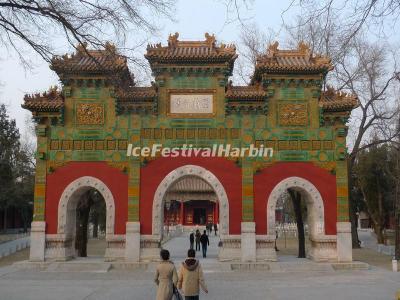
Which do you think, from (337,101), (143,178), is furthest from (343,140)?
(143,178)

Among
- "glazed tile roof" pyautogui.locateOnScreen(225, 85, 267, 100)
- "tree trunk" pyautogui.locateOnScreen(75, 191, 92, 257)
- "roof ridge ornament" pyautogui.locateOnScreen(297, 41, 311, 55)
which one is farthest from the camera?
"tree trunk" pyautogui.locateOnScreen(75, 191, 92, 257)

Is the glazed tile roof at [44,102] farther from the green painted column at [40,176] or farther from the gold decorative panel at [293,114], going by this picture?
the gold decorative panel at [293,114]

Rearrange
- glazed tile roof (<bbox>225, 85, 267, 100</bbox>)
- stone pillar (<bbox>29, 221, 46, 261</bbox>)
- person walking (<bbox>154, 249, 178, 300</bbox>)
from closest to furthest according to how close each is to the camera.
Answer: person walking (<bbox>154, 249, 178, 300</bbox>), stone pillar (<bbox>29, 221, 46, 261</bbox>), glazed tile roof (<bbox>225, 85, 267, 100</bbox>)

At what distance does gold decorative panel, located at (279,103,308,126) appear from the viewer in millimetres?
Result: 19125

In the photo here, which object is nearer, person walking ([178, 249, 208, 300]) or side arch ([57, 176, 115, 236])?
person walking ([178, 249, 208, 300])

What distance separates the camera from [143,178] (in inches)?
744

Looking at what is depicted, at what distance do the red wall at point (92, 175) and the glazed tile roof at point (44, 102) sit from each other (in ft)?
7.46

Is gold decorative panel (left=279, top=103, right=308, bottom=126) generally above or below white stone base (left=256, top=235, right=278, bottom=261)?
above

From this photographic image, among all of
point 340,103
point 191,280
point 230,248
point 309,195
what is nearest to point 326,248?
point 309,195

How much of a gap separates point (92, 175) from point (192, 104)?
477 cm

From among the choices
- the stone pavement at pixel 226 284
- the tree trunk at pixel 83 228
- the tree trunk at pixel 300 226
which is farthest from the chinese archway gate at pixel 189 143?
the tree trunk at pixel 83 228

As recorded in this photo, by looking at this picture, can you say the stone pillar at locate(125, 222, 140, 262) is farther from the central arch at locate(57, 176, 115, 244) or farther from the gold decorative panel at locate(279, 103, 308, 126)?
the gold decorative panel at locate(279, 103, 308, 126)

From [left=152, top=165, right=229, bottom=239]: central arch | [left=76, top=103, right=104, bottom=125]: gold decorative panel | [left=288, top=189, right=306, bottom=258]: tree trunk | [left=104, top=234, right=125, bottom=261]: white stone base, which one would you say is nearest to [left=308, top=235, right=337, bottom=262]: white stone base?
[left=288, top=189, right=306, bottom=258]: tree trunk

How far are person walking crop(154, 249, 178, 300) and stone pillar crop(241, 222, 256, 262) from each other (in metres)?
10.3
